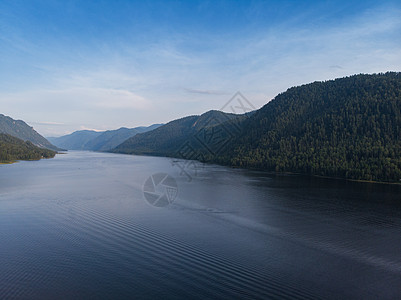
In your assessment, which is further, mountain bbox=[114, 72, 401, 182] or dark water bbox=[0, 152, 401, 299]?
mountain bbox=[114, 72, 401, 182]

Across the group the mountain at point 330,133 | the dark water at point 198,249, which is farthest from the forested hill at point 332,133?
the dark water at point 198,249

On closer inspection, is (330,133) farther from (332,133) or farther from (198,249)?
(198,249)

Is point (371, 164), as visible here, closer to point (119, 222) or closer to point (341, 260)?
point (341, 260)

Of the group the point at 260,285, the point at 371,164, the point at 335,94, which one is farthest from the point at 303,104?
the point at 260,285

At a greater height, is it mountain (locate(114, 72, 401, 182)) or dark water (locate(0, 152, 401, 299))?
mountain (locate(114, 72, 401, 182))

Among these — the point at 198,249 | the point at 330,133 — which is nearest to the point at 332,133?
the point at 330,133

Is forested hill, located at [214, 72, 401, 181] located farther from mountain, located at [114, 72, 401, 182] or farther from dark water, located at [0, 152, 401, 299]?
dark water, located at [0, 152, 401, 299]

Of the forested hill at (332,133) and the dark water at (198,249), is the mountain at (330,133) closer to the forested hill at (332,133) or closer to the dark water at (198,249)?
the forested hill at (332,133)

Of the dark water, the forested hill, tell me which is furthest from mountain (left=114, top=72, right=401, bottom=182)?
the dark water
